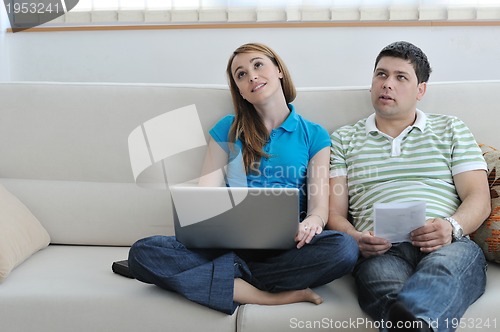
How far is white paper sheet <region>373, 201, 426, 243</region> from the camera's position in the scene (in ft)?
5.10

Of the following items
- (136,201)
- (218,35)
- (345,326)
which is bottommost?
(345,326)

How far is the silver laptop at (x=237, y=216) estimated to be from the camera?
146cm

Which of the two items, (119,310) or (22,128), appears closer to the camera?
(119,310)

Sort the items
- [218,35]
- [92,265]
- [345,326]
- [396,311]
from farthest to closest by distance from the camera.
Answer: [218,35]
[92,265]
[345,326]
[396,311]

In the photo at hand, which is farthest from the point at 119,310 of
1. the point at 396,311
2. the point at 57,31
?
the point at 57,31

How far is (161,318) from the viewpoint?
4.94ft

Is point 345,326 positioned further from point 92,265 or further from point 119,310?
point 92,265

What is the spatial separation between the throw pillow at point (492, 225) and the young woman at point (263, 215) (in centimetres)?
40

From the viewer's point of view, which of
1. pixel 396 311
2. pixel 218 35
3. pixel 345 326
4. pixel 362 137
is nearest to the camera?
pixel 396 311

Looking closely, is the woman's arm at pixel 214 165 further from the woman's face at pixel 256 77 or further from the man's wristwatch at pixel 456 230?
the man's wristwatch at pixel 456 230

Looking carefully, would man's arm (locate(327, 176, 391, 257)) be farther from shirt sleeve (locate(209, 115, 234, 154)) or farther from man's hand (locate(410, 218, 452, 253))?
shirt sleeve (locate(209, 115, 234, 154))

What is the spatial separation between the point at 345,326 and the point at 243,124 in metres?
0.72

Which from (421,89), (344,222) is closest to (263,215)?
(344,222)

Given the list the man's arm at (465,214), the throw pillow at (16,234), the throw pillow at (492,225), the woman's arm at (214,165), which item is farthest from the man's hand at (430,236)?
the throw pillow at (16,234)
